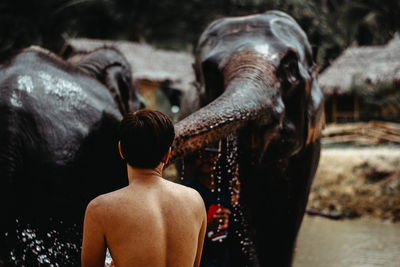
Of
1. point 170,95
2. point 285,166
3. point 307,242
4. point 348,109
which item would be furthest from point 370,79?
point 285,166

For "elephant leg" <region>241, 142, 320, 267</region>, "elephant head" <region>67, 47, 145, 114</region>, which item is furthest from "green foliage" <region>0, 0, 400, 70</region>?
"elephant leg" <region>241, 142, 320, 267</region>

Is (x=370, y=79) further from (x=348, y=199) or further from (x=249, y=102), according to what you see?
(x=249, y=102)

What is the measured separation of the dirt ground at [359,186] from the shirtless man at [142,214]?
19.9 ft

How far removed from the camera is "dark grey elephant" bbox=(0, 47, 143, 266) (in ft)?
6.72

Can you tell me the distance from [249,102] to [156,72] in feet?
54.8

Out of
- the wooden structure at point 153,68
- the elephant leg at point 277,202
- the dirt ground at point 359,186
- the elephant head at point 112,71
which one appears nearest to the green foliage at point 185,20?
the wooden structure at point 153,68

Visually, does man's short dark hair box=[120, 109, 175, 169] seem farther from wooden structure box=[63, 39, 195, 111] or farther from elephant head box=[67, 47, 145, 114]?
wooden structure box=[63, 39, 195, 111]

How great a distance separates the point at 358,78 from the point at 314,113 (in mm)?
13432

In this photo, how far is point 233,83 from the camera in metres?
2.64

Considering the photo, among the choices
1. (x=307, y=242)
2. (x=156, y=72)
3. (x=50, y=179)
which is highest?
(x=50, y=179)

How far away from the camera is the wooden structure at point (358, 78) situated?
1488 centimetres

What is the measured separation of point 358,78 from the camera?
51.8 feet

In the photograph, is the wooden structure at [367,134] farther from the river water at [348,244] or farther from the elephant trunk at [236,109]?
the elephant trunk at [236,109]

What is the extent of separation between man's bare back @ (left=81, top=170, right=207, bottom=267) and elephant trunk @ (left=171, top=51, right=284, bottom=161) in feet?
1.53
